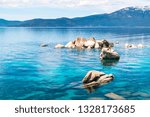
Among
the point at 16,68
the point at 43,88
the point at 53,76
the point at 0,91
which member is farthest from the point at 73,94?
the point at 16,68

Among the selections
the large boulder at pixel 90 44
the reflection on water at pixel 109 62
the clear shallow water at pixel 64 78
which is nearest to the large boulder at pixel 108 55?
the clear shallow water at pixel 64 78

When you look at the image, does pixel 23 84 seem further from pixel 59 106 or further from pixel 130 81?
pixel 59 106

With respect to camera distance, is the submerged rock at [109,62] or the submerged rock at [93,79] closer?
the submerged rock at [93,79]

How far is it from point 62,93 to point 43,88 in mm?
3308

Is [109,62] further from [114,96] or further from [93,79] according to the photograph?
[114,96]

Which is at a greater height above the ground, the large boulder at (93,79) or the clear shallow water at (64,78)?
the large boulder at (93,79)

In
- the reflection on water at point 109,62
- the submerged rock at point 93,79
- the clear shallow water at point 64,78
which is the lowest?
the clear shallow water at point 64,78

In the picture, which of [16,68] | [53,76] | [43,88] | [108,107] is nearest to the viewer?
[108,107]

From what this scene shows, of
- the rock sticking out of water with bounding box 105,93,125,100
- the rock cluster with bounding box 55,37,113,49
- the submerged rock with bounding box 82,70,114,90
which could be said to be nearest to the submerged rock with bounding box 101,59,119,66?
the submerged rock with bounding box 82,70,114,90

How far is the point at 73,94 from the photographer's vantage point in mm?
37250

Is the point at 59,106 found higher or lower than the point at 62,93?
higher

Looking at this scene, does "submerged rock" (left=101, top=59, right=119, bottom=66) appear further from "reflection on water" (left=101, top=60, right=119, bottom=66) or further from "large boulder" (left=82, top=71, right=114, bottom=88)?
"large boulder" (left=82, top=71, right=114, bottom=88)

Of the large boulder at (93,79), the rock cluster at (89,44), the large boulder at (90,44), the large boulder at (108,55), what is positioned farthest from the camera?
the large boulder at (90,44)

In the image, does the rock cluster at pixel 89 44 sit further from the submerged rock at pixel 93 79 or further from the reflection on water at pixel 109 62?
the submerged rock at pixel 93 79
